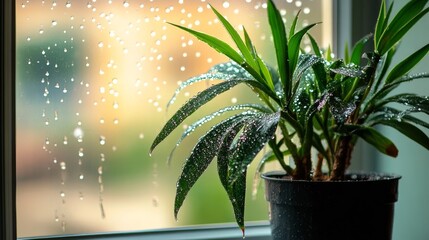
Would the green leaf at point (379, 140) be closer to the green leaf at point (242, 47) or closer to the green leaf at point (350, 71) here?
the green leaf at point (350, 71)

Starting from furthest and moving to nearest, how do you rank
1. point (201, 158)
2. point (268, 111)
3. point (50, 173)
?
point (50, 173), point (268, 111), point (201, 158)

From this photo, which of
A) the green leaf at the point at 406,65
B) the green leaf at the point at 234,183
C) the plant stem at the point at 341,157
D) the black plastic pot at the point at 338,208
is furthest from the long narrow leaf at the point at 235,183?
the green leaf at the point at 406,65

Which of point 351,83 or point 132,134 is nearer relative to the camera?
point 351,83

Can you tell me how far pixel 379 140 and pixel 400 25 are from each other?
22cm

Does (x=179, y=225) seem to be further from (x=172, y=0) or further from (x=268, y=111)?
(x=172, y=0)

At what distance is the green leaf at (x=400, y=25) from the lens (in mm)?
1082

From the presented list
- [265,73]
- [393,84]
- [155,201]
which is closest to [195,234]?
[155,201]

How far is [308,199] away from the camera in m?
1.04

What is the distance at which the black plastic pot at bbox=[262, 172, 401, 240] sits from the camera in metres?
1.03

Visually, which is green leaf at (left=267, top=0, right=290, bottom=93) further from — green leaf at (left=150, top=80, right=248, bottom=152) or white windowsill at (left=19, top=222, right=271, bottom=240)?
white windowsill at (left=19, top=222, right=271, bottom=240)

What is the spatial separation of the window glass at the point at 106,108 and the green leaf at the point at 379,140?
15.2 inches

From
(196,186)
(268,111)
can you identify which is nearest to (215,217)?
(196,186)

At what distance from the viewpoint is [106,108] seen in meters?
1.35

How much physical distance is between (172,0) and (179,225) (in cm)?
53
